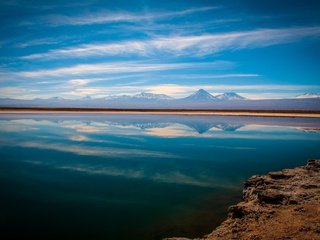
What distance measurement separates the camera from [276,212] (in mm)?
7969

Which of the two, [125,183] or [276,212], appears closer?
[276,212]

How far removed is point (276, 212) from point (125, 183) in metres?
4.90

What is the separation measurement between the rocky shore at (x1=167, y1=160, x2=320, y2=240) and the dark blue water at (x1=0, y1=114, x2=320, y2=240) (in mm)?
596

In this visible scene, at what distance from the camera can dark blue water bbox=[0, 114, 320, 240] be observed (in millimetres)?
7840

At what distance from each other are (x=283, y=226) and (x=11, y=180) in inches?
323

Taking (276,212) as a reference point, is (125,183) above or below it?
below

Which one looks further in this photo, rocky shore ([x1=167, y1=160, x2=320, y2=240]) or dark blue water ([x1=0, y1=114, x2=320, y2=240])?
dark blue water ([x1=0, y1=114, x2=320, y2=240])

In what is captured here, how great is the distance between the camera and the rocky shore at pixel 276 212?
6.81m

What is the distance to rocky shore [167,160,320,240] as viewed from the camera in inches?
268

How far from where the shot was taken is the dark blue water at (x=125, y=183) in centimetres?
784

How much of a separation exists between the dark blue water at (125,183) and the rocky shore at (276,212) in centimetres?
60

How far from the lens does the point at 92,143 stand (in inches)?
794

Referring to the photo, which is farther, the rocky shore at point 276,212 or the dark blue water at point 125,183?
the dark blue water at point 125,183

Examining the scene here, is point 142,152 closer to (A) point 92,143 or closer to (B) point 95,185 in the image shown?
(A) point 92,143
